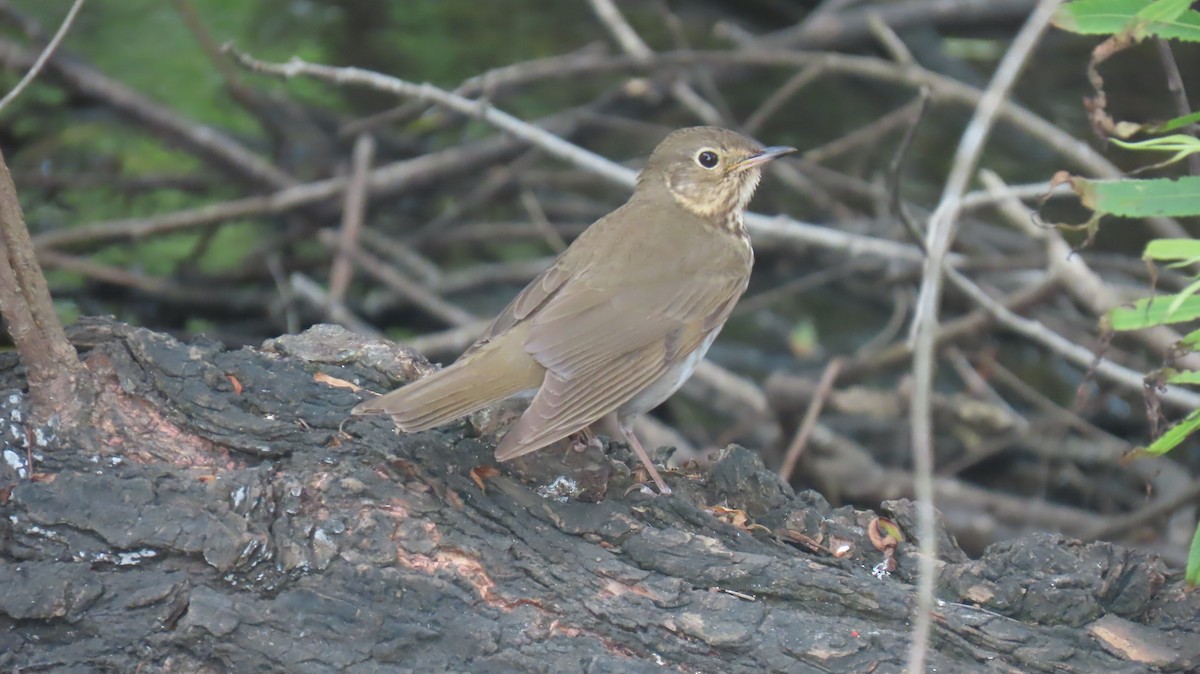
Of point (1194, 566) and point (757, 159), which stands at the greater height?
point (757, 159)

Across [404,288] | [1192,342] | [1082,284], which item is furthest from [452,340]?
[1192,342]

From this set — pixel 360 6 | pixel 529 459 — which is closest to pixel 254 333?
pixel 360 6

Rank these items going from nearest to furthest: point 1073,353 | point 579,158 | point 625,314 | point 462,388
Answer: point 462,388, point 625,314, point 1073,353, point 579,158

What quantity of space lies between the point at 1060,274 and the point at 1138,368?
120cm

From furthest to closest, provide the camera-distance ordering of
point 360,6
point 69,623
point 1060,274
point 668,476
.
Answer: point 360,6 < point 1060,274 < point 668,476 < point 69,623

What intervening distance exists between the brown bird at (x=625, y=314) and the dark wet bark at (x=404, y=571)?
16 centimetres

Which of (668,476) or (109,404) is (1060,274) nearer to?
(668,476)

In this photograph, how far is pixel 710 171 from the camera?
4.77 metres

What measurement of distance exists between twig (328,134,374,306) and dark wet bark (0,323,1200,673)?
8.52ft

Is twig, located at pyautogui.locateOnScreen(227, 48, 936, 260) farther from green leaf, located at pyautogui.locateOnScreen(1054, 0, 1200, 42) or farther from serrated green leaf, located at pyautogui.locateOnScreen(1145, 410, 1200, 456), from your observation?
serrated green leaf, located at pyautogui.locateOnScreen(1145, 410, 1200, 456)

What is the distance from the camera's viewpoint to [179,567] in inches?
104

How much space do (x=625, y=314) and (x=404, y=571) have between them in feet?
4.64

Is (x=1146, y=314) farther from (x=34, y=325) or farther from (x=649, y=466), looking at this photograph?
(x=34, y=325)

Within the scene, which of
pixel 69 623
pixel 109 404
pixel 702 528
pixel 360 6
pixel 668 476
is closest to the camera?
pixel 69 623
